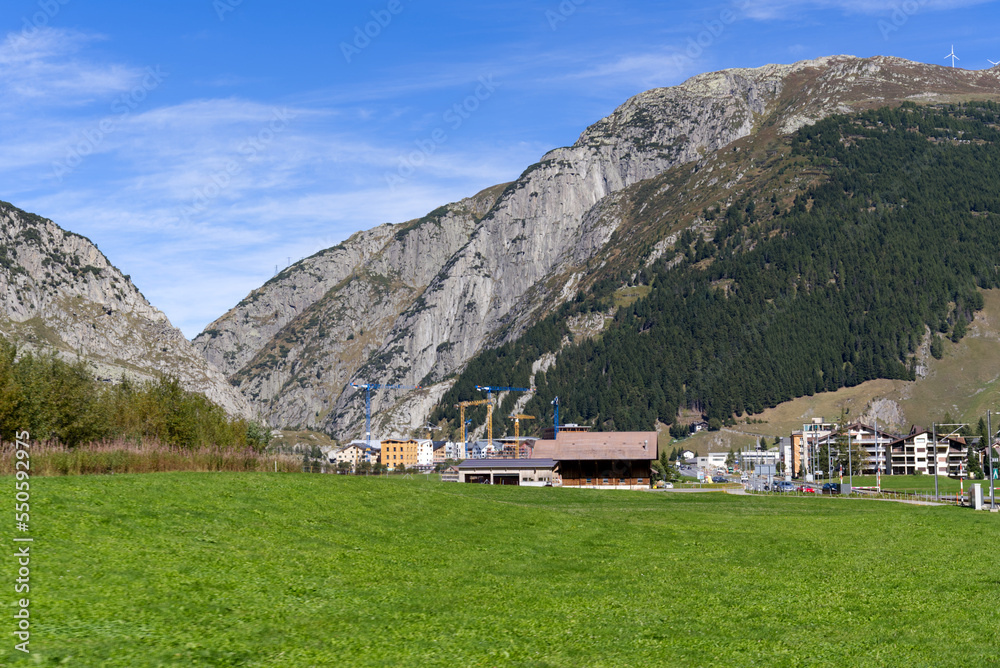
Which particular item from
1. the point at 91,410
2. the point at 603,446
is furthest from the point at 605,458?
the point at 91,410

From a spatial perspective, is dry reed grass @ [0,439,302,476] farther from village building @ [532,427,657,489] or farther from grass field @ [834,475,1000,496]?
grass field @ [834,475,1000,496]

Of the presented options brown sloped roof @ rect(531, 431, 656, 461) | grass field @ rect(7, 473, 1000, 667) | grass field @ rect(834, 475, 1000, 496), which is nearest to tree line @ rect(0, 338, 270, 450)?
grass field @ rect(7, 473, 1000, 667)

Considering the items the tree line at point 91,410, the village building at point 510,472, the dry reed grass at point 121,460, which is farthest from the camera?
the village building at point 510,472

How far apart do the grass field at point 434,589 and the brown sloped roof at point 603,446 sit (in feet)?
313

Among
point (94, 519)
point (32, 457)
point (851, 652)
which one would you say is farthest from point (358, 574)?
point (32, 457)

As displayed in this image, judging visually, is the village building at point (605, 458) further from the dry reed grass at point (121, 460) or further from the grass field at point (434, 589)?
the grass field at point (434, 589)

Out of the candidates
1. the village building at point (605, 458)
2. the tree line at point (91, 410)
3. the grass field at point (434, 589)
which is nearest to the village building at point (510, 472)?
the village building at point (605, 458)

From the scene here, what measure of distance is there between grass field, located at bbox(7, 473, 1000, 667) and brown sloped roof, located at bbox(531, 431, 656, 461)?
95406mm

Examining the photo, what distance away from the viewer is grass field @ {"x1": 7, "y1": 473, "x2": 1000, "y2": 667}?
15.2 m

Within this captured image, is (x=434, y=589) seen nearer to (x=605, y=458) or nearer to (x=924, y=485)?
(x=605, y=458)

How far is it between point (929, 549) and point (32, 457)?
30.4m

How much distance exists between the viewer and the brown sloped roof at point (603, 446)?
427ft

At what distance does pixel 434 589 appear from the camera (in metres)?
21.0

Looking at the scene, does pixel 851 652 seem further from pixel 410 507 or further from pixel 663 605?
pixel 410 507
